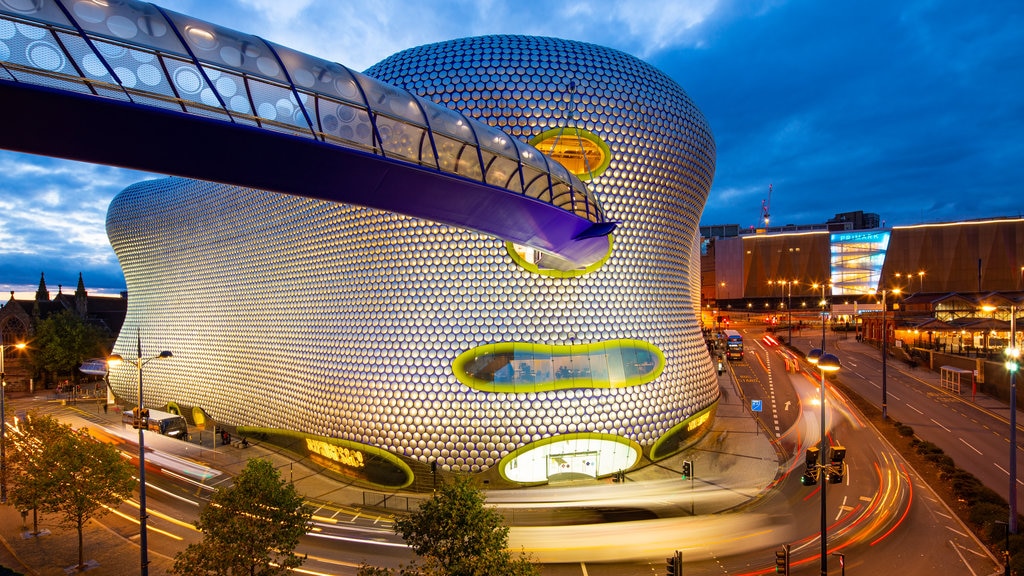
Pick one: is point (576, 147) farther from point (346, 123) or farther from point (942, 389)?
point (942, 389)

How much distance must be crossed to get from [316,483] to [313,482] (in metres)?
0.19

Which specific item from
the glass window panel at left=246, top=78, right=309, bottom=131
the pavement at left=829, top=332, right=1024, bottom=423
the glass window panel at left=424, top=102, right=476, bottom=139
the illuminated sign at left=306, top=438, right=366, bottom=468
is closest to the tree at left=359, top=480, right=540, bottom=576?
the glass window panel at left=424, top=102, right=476, bottom=139

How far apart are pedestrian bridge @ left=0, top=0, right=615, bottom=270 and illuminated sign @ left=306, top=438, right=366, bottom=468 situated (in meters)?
13.5

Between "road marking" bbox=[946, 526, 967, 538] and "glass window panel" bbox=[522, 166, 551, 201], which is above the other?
"glass window panel" bbox=[522, 166, 551, 201]

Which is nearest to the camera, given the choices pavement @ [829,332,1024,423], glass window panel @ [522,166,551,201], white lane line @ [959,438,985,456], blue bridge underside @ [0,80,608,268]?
blue bridge underside @ [0,80,608,268]

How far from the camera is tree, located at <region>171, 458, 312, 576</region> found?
9.08 metres

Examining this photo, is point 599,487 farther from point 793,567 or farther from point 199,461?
point 199,461

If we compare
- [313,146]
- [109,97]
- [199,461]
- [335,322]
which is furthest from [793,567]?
[199,461]

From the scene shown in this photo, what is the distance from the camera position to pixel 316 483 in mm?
19062

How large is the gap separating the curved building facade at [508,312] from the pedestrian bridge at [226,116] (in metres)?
8.63

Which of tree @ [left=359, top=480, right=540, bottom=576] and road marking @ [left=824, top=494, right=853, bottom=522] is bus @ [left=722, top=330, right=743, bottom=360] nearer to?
road marking @ [left=824, top=494, right=853, bottom=522]

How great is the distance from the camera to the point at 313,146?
24.5ft

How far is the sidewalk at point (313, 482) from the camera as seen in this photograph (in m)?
13.4

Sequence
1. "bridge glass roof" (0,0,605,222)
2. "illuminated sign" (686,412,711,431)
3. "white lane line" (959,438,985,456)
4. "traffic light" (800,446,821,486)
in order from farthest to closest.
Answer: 1. "illuminated sign" (686,412,711,431)
2. "white lane line" (959,438,985,456)
3. "traffic light" (800,446,821,486)
4. "bridge glass roof" (0,0,605,222)
